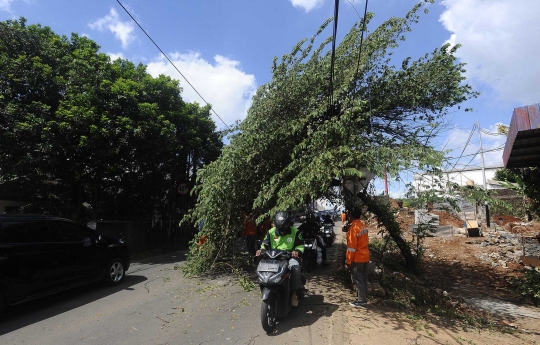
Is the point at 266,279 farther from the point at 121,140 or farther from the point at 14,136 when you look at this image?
the point at 14,136

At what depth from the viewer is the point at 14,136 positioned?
31.8ft

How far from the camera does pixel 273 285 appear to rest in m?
4.46

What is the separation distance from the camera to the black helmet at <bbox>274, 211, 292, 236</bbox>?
5148 mm

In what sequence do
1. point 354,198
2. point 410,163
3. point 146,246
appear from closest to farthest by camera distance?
1. point 410,163
2. point 354,198
3. point 146,246

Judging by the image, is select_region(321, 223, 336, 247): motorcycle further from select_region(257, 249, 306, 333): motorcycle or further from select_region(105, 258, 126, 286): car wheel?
select_region(257, 249, 306, 333): motorcycle

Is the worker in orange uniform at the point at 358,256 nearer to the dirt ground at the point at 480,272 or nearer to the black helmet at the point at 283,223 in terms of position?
the dirt ground at the point at 480,272

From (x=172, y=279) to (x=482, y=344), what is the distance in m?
6.31

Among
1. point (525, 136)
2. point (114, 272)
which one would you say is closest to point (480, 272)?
point (525, 136)

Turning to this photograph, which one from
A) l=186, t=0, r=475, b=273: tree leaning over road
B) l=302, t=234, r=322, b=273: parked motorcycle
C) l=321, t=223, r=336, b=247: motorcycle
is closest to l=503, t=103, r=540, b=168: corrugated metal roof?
l=186, t=0, r=475, b=273: tree leaning over road

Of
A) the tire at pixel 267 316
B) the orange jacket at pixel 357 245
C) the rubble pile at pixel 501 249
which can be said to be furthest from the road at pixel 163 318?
the rubble pile at pixel 501 249

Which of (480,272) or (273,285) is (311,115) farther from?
(480,272)

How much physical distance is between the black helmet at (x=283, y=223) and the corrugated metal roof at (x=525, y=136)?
4069mm

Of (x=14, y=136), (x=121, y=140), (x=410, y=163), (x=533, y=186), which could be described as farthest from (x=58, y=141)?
(x=533, y=186)

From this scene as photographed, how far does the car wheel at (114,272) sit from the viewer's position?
710 centimetres
